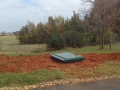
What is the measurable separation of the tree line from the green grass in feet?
43.1

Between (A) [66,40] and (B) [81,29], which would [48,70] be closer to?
(A) [66,40]

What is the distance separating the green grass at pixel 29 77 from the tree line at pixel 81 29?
13138 millimetres

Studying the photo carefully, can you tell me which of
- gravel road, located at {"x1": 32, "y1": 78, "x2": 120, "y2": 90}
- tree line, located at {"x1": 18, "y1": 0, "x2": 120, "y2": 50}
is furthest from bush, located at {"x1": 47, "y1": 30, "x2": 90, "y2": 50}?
gravel road, located at {"x1": 32, "y1": 78, "x2": 120, "y2": 90}

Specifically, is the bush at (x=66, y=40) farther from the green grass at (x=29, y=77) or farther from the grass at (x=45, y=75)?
the green grass at (x=29, y=77)

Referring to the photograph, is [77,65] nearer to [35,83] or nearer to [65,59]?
[65,59]

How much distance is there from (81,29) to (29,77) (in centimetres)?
2191

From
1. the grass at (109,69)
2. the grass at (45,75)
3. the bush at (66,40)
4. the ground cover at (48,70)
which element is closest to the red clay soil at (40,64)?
the ground cover at (48,70)

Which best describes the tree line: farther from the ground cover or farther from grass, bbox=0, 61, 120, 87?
grass, bbox=0, 61, 120, 87

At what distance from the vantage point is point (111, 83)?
23.5 ft

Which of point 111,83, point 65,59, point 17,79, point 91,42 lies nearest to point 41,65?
point 65,59

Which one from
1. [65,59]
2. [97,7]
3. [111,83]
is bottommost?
[111,83]

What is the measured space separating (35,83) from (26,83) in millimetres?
326

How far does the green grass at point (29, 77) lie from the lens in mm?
7188

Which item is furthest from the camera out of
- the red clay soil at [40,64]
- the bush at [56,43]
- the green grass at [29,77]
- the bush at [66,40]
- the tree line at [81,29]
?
the bush at [66,40]
